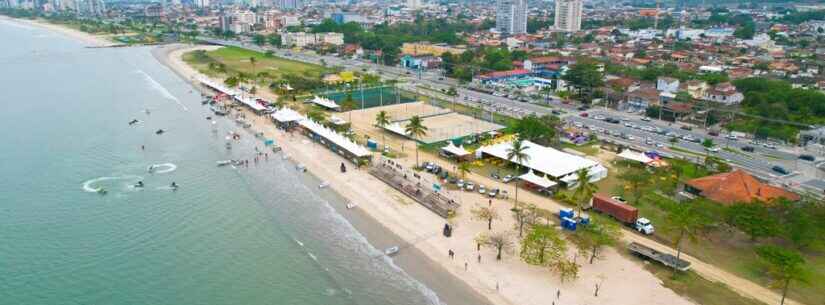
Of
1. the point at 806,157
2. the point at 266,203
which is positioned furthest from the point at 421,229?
the point at 806,157

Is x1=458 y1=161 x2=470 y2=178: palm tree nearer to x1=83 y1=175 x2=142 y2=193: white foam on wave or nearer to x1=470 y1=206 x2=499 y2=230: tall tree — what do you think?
x1=470 y1=206 x2=499 y2=230: tall tree

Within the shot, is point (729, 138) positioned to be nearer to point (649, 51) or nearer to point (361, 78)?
point (361, 78)

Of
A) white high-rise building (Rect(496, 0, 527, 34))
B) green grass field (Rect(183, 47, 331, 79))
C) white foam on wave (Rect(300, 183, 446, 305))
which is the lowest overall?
white foam on wave (Rect(300, 183, 446, 305))

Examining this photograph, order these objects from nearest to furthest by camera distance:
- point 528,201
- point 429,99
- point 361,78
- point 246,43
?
1. point 528,201
2. point 429,99
3. point 361,78
4. point 246,43

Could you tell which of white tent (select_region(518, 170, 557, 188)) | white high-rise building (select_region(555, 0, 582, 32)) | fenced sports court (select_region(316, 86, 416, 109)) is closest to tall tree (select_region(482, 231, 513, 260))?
white tent (select_region(518, 170, 557, 188))

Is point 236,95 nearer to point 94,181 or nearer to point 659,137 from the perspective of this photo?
point 94,181

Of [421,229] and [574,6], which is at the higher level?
[574,6]

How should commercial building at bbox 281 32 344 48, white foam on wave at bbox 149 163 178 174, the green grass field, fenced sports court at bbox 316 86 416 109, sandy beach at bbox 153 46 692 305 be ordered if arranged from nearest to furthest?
sandy beach at bbox 153 46 692 305 → white foam on wave at bbox 149 163 178 174 → fenced sports court at bbox 316 86 416 109 → the green grass field → commercial building at bbox 281 32 344 48
